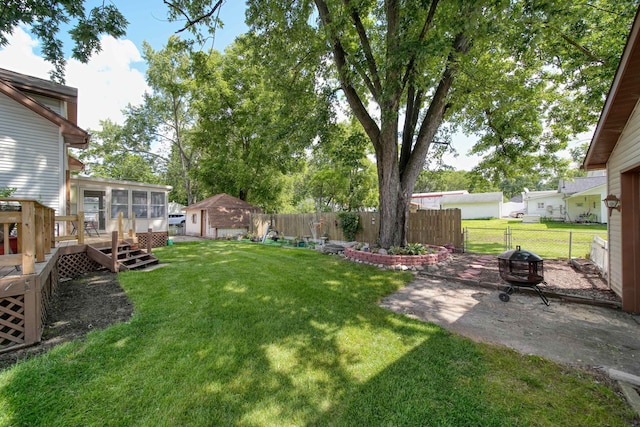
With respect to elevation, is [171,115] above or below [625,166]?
above

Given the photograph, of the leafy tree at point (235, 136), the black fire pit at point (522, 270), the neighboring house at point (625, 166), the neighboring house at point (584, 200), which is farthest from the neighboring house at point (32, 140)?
the neighboring house at point (584, 200)

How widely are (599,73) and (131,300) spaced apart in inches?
541

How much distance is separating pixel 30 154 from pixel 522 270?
1311 centimetres

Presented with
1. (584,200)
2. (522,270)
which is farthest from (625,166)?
(584,200)

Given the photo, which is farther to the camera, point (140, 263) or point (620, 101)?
point (140, 263)

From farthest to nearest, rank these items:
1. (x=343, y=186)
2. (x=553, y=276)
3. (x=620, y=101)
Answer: (x=343, y=186)
(x=553, y=276)
(x=620, y=101)

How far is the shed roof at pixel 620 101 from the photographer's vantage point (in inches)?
142

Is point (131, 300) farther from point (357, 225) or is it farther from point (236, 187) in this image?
point (236, 187)

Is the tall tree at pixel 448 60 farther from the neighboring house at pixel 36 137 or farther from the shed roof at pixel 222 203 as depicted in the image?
the shed roof at pixel 222 203

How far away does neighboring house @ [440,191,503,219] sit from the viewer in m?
34.1

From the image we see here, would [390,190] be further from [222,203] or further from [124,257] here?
[222,203]

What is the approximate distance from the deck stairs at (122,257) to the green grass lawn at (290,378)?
13.1ft

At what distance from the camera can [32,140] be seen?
793cm

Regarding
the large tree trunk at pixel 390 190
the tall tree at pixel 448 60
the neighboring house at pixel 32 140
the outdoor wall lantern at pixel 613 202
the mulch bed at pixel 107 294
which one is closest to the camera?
the mulch bed at pixel 107 294
